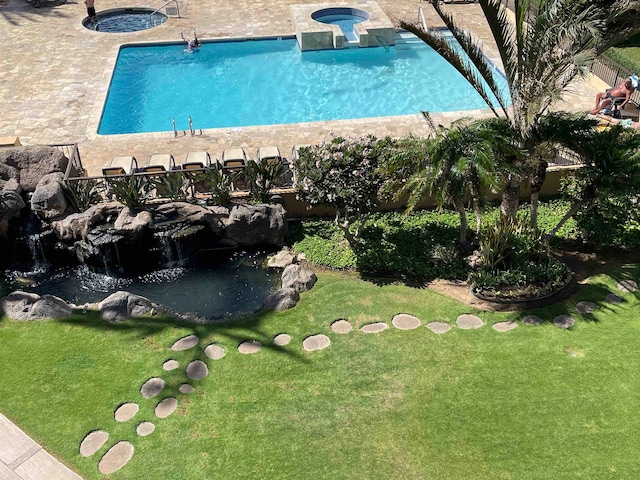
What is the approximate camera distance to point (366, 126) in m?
19.0

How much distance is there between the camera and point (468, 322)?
1163 centimetres

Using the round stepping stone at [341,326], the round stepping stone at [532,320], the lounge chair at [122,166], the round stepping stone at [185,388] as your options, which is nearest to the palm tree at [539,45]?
the round stepping stone at [532,320]

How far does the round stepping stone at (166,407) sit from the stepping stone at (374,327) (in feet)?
12.0

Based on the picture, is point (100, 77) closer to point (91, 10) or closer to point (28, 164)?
point (91, 10)

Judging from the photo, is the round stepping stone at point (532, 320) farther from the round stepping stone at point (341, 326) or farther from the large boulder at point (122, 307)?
the large boulder at point (122, 307)

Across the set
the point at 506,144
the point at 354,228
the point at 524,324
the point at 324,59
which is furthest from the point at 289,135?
the point at 524,324

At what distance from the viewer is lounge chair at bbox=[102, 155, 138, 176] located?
1567 centimetres

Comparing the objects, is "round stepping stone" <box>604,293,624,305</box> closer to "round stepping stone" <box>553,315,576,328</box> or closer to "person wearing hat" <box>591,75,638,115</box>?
"round stepping stone" <box>553,315,576,328</box>

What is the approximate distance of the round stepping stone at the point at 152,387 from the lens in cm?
1023

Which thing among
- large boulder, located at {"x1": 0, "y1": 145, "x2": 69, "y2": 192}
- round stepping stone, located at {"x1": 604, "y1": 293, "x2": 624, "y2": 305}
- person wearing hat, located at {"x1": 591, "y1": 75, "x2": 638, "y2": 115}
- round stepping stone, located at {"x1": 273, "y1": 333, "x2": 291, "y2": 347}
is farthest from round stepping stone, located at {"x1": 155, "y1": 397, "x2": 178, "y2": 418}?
person wearing hat, located at {"x1": 591, "y1": 75, "x2": 638, "y2": 115}

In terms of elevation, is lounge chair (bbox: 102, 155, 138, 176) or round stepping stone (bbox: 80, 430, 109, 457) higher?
lounge chair (bbox: 102, 155, 138, 176)

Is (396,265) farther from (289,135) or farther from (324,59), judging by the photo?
(324,59)

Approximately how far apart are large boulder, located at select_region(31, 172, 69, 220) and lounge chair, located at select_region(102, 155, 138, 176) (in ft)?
4.64

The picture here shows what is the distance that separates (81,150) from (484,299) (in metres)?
12.2
